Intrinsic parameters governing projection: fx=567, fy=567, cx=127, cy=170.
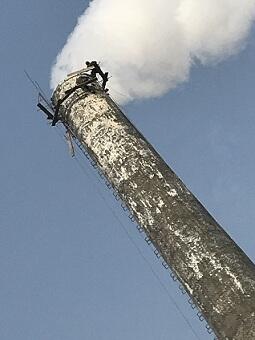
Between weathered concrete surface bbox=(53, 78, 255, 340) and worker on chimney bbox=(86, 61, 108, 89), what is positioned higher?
worker on chimney bbox=(86, 61, 108, 89)

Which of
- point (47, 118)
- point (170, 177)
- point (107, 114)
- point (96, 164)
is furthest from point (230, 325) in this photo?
point (47, 118)

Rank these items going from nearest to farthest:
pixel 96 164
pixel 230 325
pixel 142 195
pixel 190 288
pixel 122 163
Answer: pixel 230 325
pixel 190 288
pixel 142 195
pixel 122 163
pixel 96 164

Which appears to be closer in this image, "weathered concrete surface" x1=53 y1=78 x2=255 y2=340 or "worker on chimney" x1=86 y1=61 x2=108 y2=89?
"weathered concrete surface" x1=53 y1=78 x2=255 y2=340

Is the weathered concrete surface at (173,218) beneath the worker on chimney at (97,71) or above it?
beneath

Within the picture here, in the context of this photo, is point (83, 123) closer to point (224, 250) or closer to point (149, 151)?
→ point (149, 151)

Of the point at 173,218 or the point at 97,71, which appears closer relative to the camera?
the point at 173,218

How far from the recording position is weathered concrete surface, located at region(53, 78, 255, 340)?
898 centimetres

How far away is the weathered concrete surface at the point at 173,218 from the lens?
8.98 metres

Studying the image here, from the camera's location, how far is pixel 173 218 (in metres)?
10.5

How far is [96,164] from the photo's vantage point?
12805 mm

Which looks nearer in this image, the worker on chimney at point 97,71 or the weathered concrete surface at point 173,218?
the weathered concrete surface at point 173,218

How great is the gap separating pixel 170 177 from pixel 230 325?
358cm

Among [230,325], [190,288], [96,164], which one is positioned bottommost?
[230,325]

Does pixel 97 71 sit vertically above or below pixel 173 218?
above
